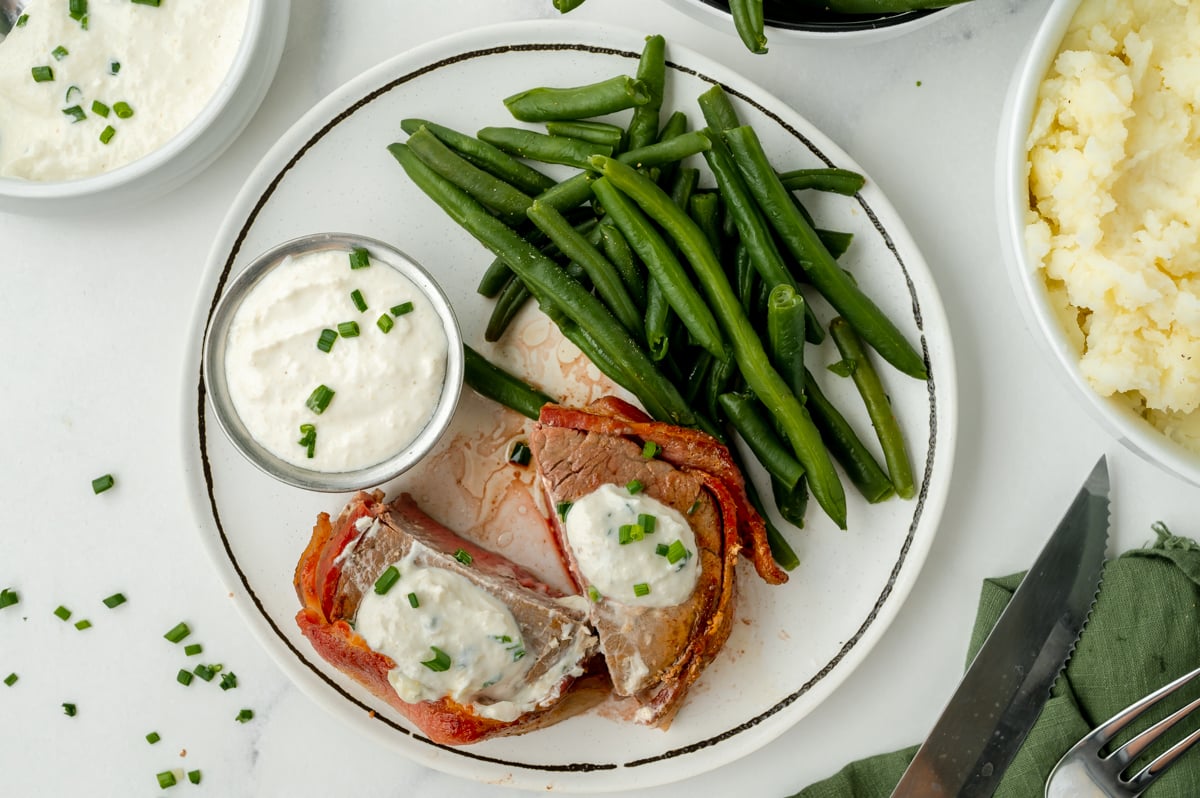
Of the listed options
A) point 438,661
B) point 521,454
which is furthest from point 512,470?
point 438,661

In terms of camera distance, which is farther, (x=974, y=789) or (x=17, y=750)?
(x=17, y=750)

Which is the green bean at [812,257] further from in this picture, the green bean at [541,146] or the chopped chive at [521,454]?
the chopped chive at [521,454]

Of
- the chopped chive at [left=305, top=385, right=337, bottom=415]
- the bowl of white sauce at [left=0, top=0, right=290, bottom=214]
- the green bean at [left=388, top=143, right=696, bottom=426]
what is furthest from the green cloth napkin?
the bowl of white sauce at [left=0, top=0, right=290, bottom=214]

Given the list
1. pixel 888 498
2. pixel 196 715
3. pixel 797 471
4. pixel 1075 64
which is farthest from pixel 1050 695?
pixel 196 715

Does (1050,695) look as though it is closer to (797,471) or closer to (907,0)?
(797,471)

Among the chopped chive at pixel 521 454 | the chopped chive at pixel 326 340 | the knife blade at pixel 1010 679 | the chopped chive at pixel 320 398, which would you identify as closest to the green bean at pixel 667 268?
the chopped chive at pixel 521 454
